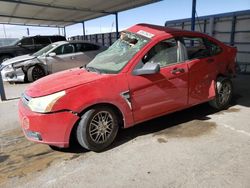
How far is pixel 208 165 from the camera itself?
9.83ft

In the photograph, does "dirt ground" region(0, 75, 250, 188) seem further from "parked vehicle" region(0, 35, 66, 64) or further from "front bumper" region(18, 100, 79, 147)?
"parked vehicle" region(0, 35, 66, 64)

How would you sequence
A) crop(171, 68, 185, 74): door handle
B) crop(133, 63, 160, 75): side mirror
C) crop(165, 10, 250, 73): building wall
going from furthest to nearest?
crop(165, 10, 250, 73): building wall → crop(171, 68, 185, 74): door handle → crop(133, 63, 160, 75): side mirror

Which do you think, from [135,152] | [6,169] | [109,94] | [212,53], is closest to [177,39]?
[212,53]

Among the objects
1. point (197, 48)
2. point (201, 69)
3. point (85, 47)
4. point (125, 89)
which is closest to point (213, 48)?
point (197, 48)

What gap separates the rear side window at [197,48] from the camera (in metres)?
4.36

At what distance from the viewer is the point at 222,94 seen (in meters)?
4.87

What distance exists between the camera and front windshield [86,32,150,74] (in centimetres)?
374

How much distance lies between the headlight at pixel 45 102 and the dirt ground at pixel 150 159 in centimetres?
75

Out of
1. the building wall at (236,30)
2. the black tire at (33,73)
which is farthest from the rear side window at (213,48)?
the black tire at (33,73)

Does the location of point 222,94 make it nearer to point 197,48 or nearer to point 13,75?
point 197,48

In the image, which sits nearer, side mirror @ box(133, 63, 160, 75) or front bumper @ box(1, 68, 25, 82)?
side mirror @ box(133, 63, 160, 75)

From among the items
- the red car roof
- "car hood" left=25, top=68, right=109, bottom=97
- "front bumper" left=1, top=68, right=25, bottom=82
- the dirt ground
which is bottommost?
the dirt ground

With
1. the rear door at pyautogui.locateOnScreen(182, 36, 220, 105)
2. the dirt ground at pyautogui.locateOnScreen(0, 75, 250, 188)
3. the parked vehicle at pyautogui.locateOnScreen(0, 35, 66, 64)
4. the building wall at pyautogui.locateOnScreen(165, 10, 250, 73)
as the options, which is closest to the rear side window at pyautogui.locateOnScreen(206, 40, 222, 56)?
the rear door at pyautogui.locateOnScreen(182, 36, 220, 105)

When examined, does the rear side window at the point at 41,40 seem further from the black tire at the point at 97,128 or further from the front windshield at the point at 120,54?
the black tire at the point at 97,128
